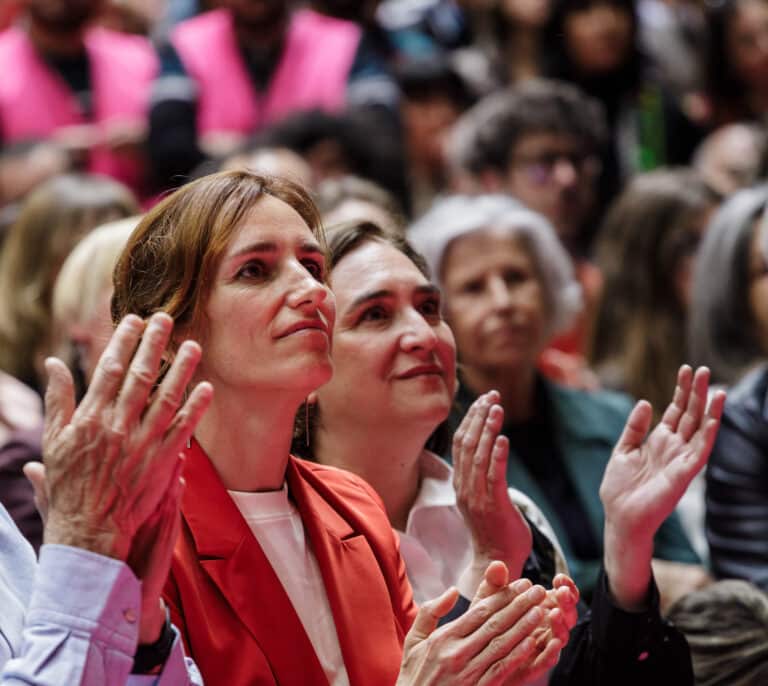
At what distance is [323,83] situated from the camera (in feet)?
15.4

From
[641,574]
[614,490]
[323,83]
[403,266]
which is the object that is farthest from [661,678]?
[323,83]

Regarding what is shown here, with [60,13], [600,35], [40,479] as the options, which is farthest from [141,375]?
[600,35]

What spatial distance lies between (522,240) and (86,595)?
1956mm

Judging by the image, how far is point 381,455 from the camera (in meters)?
2.16

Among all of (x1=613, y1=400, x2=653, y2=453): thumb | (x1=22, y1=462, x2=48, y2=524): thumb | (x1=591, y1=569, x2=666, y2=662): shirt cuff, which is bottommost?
(x1=591, y1=569, x2=666, y2=662): shirt cuff

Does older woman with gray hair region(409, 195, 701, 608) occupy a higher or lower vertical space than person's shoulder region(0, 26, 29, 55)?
lower

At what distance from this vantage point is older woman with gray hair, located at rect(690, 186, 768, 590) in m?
2.73

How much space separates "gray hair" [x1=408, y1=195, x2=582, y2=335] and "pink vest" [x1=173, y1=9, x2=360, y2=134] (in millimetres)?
1319

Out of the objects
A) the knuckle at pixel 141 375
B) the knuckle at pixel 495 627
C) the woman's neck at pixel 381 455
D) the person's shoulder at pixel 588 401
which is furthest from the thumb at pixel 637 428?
the person's shoulder at pixel 588 401

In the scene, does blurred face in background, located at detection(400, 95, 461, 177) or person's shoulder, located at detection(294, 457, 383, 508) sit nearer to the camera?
person's shoulder, located at detection(294, 457, 383, 508)

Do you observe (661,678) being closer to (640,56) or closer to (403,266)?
(403,266)

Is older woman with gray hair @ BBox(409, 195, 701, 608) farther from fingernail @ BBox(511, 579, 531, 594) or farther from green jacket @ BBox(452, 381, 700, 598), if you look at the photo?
fingernail @ BBox(511, 579, 531, 594)

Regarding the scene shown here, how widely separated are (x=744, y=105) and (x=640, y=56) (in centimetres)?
43

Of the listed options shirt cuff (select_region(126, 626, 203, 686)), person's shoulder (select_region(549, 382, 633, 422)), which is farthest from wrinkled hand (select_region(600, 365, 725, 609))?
person's shoulder (select_region(549, 382, 633, 422))
